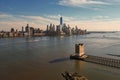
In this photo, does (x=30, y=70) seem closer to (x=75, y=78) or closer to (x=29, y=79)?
(x=29, y=79)

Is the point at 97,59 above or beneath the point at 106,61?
above

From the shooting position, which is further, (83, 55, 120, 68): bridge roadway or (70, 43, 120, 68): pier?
(70, 43, 120, 68): pier

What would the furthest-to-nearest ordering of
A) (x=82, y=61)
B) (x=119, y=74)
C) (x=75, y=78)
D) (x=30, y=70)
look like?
(x=82, y=61) < (x=30, y=70) < (x=119, y=74) < (x=75, y=78)

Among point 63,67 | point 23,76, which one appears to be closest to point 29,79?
point 23,76

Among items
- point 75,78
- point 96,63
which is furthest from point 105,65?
point 75,78

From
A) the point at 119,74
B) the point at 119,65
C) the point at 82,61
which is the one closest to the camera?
the point at 119,74

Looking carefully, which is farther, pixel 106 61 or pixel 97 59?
pixel 97 59

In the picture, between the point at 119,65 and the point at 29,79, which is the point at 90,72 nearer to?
the point at 119,65

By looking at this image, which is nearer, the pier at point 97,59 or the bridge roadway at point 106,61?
the bridge roadway at point 106,61

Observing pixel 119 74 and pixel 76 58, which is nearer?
pixel 119 74

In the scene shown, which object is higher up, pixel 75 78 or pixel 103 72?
pixel 75 78
